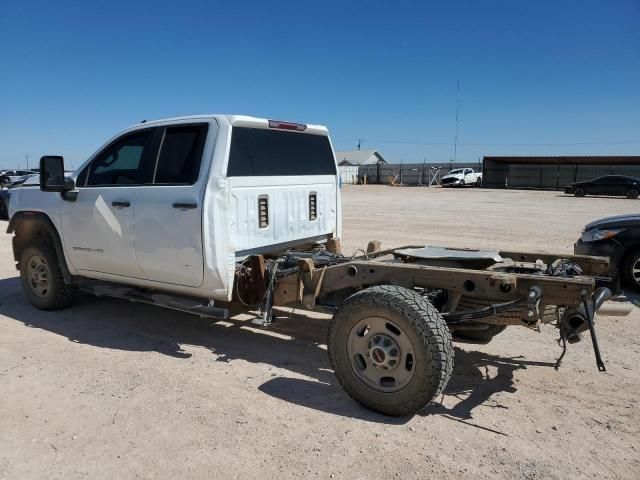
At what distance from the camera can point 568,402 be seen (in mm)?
3934

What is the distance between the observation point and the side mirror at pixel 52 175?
5383 millimetres

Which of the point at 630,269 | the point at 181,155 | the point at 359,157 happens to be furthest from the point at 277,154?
the point at 359,157

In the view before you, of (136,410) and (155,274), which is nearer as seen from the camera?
(136,410)

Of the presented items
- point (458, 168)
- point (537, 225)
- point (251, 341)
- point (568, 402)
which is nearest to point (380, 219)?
point (537, 225)

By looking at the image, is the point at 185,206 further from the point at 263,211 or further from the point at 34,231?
the point at 34,231

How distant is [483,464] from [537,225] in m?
14.0

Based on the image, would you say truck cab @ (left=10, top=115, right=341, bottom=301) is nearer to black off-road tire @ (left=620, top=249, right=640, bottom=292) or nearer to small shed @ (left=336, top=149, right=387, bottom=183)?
black off-road tire @ (left=620, top=249, right=640, bottom=292)

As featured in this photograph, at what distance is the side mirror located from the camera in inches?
212

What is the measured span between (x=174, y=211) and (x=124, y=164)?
1.14 metres

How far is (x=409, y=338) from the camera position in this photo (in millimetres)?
3559

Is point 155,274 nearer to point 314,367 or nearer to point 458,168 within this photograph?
point 314,367

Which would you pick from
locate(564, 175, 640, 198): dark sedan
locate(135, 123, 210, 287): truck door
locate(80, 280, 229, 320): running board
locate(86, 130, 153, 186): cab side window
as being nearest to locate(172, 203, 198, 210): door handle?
locate(135, 123, 210, 287): truck door

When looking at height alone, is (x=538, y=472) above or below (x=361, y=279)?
below

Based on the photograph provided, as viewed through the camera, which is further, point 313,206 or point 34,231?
point 34,231
